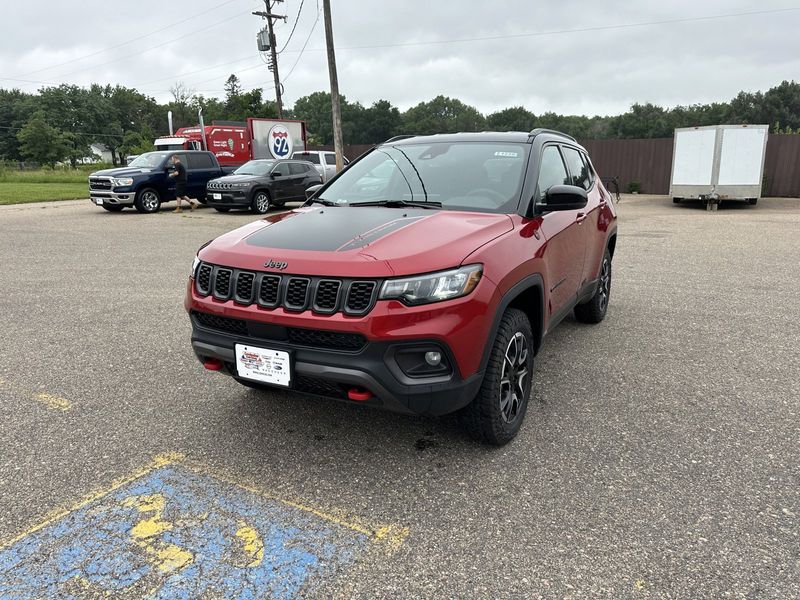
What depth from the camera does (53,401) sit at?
3818 millimetres

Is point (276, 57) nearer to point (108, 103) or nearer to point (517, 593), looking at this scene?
point (517, 593)

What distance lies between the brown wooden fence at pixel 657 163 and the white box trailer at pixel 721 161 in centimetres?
544

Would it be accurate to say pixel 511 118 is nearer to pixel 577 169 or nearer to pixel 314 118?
pixel 314 118

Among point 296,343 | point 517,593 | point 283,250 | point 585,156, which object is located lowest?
point 517,593

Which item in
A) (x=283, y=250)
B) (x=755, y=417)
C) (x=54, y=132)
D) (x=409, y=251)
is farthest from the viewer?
(x=54, y=132)

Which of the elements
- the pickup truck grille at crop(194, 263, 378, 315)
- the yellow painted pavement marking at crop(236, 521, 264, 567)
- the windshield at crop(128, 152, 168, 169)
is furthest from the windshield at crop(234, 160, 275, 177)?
the yellow painted pavement marking at crop(236, 521, 264, 567)

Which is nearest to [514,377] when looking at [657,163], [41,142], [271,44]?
[657,163]

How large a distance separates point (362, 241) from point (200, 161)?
1632 centimetres

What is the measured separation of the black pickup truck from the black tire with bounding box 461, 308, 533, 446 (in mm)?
15390

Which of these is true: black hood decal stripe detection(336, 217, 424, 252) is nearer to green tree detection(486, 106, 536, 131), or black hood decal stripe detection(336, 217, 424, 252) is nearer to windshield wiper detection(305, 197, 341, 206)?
windshield wiper detection(305, 197, 341, 206)

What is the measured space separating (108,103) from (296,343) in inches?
4608

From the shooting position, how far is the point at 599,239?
5.01 m

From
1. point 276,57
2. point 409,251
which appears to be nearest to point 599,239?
point 409,251

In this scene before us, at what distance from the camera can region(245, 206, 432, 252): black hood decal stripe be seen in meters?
2.91
